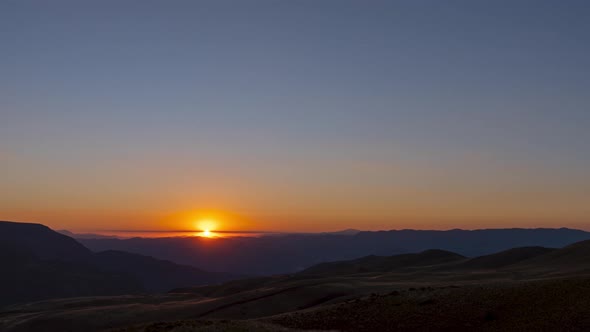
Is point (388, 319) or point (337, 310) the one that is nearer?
point (388, 319)

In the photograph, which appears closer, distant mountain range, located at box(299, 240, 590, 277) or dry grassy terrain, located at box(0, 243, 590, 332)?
dry grassy terrain, located at box(0, 243, 590, 332)

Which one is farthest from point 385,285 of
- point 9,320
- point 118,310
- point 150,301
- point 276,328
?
point 9,320

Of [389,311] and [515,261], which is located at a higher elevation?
[515,261]

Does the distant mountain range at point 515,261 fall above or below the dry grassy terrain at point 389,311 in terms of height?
above

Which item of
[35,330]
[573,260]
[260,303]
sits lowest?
[35,330]

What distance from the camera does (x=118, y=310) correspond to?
212 feet

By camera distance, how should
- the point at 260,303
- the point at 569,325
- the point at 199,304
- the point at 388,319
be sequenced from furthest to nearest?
the point at 199,304 < the point at 260,303 < the point at 388,319 < the point at 569,325

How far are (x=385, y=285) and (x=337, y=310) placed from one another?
19.3m

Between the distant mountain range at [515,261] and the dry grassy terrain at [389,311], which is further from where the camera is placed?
the distant mountain range at [515,261]

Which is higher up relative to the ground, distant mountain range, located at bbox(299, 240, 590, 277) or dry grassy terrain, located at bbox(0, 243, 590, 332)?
distant mountain range, located at bbox(299, 240, 590, 277)

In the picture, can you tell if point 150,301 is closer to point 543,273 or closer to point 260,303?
point 260,303

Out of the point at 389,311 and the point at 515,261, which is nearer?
the point at 389,311

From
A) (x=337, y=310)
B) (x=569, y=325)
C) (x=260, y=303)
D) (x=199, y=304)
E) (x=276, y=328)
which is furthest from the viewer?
(x=199, y=304)

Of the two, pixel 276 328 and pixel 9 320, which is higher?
pixel 276 328
